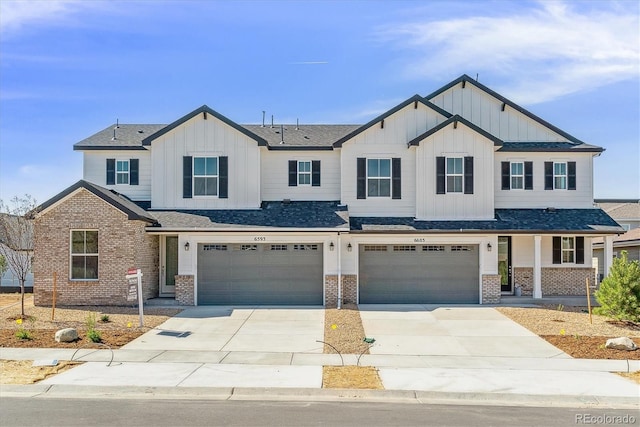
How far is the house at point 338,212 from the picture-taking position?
65.0ft

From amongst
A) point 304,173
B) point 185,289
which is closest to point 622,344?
point 304,173

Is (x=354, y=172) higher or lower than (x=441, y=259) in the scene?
higher

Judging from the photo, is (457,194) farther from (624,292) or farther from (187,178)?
(187,178)

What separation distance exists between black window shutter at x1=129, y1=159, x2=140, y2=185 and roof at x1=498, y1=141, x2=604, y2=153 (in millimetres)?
14668

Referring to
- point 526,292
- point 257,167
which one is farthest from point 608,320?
point 257,167

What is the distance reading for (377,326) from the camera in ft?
55.0

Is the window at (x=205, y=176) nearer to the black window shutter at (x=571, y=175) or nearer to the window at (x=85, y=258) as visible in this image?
the window at (x=85, y=258)

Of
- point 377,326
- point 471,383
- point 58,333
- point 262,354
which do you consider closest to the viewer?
point 471,383

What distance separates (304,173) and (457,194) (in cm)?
608

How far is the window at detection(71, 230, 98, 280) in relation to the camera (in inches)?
778

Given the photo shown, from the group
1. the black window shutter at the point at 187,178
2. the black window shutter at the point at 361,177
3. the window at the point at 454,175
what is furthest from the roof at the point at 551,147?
the black window shutter at the point at 187,178

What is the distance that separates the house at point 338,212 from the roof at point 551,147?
9cm

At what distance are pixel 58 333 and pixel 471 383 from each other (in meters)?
9.81

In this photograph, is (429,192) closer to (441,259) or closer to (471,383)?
(441,259)
